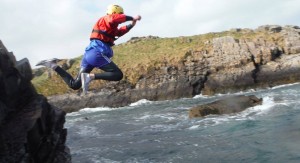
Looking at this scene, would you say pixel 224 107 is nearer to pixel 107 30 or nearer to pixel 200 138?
pixel 200 138

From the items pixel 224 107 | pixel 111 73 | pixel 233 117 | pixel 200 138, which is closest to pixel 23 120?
pixel 111 73

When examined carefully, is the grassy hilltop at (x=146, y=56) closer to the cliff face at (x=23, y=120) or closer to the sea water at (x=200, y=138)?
the sea water at (x=200, y=138)

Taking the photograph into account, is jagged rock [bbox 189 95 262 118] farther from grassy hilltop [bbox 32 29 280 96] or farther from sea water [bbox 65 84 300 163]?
grassy hilltop [bbox 32 29 280 96]

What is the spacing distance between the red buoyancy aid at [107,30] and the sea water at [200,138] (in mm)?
10565

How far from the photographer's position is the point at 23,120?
15.1m

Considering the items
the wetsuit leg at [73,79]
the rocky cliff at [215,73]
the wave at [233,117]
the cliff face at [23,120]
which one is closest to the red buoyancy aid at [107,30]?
the wetsuit leg at [73,79]

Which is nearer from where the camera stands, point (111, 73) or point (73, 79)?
point (111, 73)

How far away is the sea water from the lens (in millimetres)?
20469

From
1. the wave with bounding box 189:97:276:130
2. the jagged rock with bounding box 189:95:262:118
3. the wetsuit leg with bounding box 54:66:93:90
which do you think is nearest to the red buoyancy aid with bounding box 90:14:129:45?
the wetsuit leg with bounding box 54:66:93:90

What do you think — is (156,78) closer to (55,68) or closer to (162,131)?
(162,131)

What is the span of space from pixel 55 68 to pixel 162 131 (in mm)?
18757

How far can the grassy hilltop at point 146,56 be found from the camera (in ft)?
198

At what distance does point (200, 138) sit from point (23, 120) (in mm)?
12680

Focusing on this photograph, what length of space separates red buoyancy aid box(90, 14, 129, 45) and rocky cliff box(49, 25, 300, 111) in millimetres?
43893
